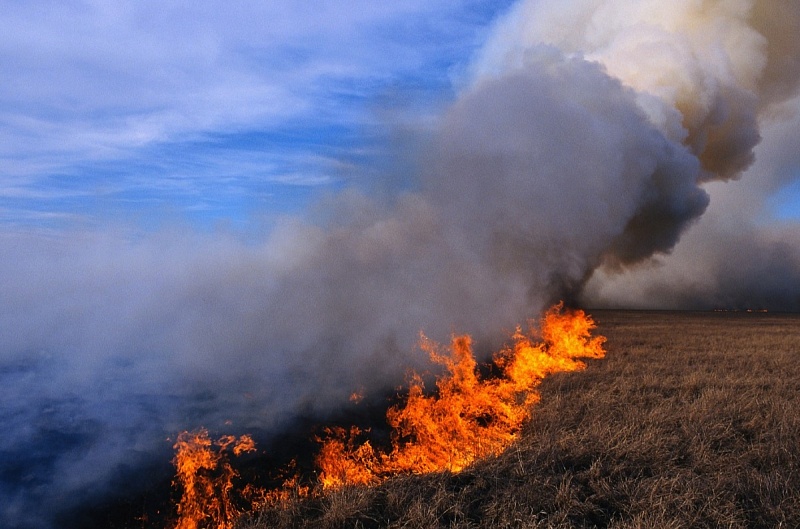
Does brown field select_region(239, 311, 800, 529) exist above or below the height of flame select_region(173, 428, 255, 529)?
below

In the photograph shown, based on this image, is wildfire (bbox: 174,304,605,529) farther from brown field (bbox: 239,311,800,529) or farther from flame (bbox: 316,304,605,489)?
brown field (bbox: 239,311,800,529)

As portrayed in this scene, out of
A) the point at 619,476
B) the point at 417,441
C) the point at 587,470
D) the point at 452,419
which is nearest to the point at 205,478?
the point at 417,441

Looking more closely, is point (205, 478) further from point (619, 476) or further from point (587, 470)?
point (619, 476)

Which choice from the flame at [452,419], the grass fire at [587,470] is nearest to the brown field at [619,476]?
the grass fire at [587,470]

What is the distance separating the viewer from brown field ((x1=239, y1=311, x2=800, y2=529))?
5340 millimetres

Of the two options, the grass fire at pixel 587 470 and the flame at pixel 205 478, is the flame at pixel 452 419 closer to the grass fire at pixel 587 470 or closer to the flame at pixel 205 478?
the grass fire at pixel 587 470

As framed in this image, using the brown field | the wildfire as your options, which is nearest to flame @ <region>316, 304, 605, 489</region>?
the wildfire

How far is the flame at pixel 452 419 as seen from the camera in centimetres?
752

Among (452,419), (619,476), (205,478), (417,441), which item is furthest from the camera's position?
(452,419)

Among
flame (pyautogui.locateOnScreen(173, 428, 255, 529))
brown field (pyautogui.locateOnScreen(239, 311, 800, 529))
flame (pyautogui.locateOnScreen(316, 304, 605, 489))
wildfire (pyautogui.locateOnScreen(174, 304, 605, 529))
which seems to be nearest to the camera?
brown field (pyautogui.locateOnScreen(239, 311, 800, 529))

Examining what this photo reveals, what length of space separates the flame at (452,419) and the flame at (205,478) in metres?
1.17

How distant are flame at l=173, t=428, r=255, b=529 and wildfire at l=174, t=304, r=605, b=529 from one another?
0.01 metres

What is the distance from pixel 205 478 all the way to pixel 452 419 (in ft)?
13.4

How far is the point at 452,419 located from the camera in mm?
9164
